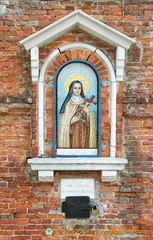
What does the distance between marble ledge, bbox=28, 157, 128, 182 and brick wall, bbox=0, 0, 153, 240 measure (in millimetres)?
145

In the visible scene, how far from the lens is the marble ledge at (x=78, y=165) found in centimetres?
341

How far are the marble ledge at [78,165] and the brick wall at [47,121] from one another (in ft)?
0.48

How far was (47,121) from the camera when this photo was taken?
11.6 ft

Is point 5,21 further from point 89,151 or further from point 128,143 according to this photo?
point 128,143

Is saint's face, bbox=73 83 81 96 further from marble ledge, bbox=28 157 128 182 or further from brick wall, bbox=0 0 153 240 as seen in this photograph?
marble ledge, bbox=28 157 128 182

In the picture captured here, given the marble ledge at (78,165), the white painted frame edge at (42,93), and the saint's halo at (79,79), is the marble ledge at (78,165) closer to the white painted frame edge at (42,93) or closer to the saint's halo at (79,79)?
the white painted frame edge at (42,93)

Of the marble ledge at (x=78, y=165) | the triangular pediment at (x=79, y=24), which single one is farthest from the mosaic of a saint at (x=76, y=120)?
the triangular pediment at (x=79, y=24)

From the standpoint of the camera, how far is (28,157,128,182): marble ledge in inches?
134

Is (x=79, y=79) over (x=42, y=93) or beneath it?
over

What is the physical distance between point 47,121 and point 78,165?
75 cm

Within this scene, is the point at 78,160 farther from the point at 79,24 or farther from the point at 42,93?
the point at 79,24

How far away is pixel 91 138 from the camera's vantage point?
358cm

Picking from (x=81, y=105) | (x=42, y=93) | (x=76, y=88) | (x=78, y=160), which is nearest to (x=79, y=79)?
(x=76, y=88)

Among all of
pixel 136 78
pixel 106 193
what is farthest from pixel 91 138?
pixel 136 78
